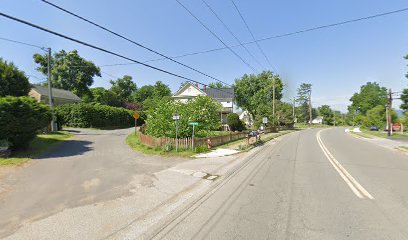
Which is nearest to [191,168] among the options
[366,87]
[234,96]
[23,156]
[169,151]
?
[169,151]

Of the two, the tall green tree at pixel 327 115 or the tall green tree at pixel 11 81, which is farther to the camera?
the tall green tree at pixel 327 115

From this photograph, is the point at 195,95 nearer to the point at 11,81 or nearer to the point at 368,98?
the point at 11,81

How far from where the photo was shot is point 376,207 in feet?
18.1

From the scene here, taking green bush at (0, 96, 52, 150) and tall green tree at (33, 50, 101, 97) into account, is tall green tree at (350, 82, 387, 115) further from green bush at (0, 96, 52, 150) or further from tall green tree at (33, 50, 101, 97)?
green bush at (0, 96, 52, 150)

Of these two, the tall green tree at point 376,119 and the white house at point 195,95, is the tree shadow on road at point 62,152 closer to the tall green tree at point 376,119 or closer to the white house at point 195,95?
the white house at point 195,95

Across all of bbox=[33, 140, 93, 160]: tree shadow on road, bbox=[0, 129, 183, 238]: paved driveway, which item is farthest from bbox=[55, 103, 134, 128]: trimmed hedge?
bbox=[0, 129, 183, 238]: paved driveway

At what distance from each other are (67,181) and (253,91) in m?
48.9

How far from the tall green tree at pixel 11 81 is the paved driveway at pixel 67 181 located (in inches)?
275

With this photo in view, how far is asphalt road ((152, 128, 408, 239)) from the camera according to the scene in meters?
4.38

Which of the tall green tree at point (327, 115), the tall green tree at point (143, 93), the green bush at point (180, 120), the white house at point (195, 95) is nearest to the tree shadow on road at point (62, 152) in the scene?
the green bush at point (180, 120)

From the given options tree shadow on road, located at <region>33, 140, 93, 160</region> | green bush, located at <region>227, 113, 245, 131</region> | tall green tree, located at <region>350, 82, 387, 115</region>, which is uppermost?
tall green tree, located at <region>350, 82, 387, 115</region>

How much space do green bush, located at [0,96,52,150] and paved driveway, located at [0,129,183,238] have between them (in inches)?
69.9

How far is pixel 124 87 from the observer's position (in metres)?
80.9

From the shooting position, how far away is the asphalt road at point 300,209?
172 inches
